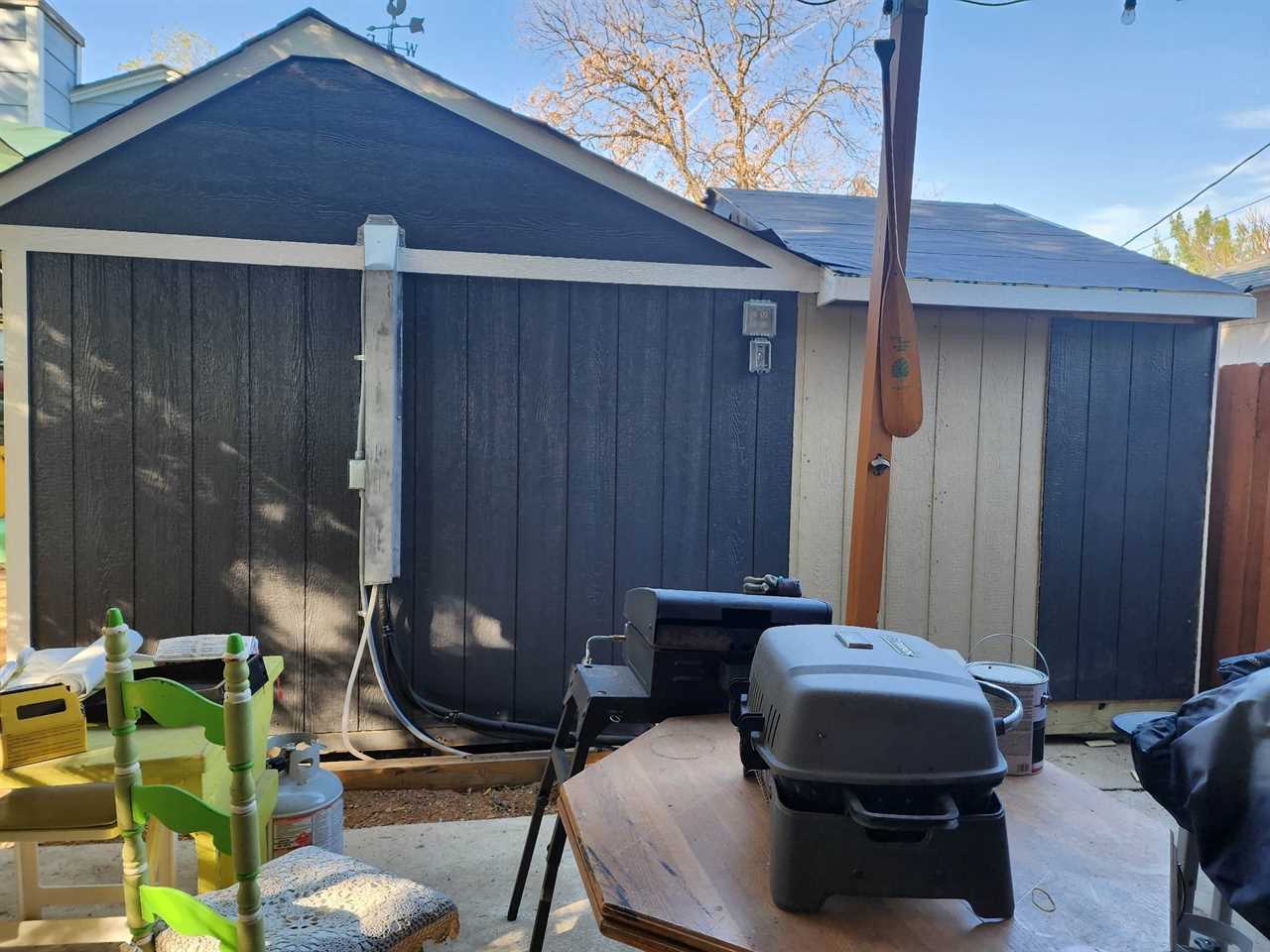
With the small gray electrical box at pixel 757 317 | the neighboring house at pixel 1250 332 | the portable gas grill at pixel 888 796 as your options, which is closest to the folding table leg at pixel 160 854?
the portable gas grill at pixel 888 796

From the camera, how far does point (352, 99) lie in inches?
140

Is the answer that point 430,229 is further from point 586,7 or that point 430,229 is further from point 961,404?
point 586,7

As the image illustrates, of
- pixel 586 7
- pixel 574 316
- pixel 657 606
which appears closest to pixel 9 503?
pixel 574 316

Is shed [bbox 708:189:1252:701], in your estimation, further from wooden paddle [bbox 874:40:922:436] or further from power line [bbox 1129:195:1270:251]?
power line [bbox 1129:195:1270:251]

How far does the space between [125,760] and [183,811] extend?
149mm

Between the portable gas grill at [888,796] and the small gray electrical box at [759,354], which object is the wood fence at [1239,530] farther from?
the portable gas grill at [888,796]

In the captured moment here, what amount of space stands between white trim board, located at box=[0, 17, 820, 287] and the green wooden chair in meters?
2.59

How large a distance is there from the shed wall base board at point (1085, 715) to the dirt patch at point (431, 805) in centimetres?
248

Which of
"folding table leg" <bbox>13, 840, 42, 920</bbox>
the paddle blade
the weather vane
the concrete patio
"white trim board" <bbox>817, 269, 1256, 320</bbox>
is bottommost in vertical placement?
the concrete patio

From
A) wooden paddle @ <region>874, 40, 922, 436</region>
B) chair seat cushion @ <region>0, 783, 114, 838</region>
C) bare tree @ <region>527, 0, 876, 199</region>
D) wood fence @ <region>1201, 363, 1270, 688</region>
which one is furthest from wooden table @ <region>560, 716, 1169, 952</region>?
bare tree @ <region>527, 0, 876, 199</region>

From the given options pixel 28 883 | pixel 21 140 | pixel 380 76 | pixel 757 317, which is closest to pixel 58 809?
pixel 28 883

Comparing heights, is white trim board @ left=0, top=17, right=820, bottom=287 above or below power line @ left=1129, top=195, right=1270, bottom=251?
below

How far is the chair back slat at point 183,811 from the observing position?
1453 millimetres

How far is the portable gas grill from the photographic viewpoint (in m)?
1.19
